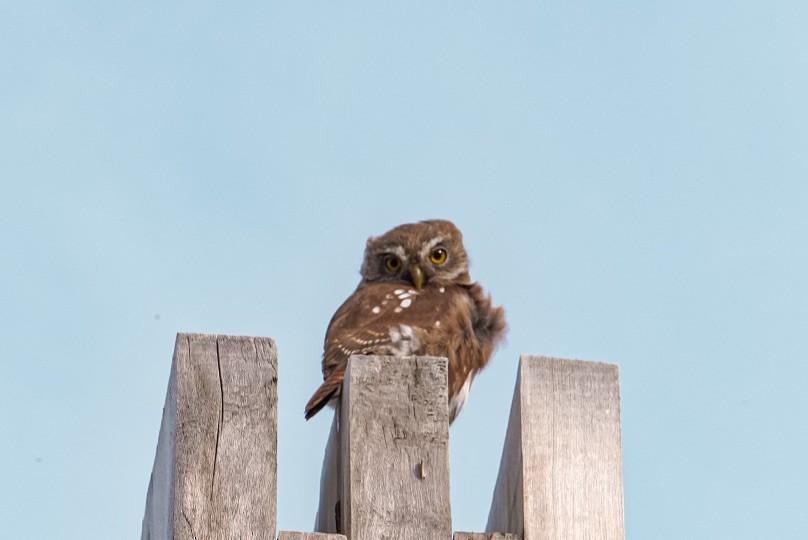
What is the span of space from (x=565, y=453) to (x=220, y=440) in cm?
77

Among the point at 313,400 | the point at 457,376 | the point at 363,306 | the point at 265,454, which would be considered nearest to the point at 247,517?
the point at 265,454

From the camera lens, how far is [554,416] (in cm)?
287

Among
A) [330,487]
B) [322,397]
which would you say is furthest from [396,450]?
[322,397]

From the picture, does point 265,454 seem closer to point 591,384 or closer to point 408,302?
point 591,384

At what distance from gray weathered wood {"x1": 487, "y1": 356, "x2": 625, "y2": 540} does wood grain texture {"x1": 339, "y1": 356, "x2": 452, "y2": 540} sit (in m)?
0.25

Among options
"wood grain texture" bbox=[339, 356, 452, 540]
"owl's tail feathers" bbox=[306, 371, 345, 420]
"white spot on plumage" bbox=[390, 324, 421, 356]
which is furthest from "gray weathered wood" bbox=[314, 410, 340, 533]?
"white spot on plumage" bbox=[390, 324, 421, 356]

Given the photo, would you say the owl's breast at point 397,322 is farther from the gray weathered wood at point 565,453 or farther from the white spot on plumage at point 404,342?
the gray weathered wood at point 565,453

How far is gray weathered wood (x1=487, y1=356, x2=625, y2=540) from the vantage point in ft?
9.14

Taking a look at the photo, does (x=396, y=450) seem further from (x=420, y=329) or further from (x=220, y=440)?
(x=420, y=329)

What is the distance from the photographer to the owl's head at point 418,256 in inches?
254

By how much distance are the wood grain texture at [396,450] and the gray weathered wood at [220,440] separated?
0.18 meters

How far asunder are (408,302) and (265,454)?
9.64 ft

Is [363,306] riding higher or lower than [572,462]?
higher

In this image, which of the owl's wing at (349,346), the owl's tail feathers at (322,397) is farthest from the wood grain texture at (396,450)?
the owl's wing at (349,346)
